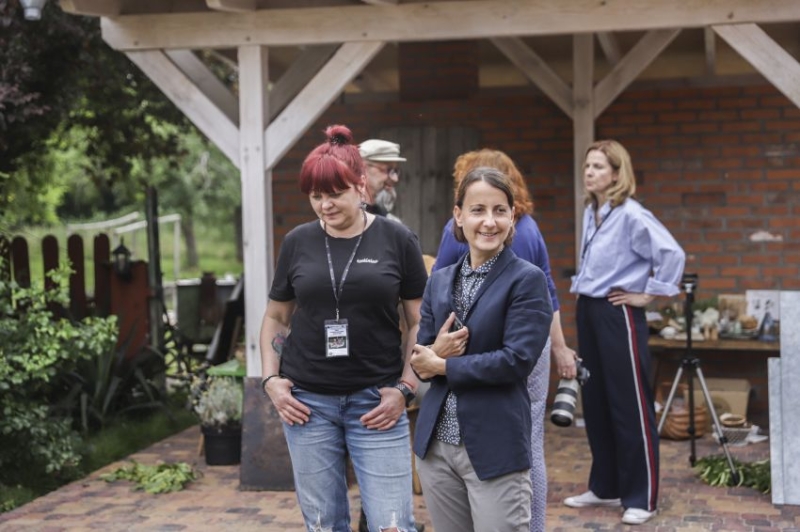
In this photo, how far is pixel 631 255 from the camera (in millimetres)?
5367

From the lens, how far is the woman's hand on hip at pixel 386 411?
3561mm

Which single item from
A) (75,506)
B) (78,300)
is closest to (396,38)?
(75,506)

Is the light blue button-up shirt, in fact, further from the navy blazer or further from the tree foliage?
the tree foliage

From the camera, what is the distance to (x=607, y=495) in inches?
224

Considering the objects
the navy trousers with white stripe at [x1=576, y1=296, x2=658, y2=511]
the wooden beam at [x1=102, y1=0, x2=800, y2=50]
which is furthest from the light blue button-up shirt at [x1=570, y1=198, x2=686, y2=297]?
the wooden beam at [x1=102, y1=0, x2=800, y2=50]

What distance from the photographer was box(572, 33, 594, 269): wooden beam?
24.8 feet

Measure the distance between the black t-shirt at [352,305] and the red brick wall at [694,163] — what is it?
4.90 metres

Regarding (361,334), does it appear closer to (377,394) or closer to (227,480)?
(377,394)

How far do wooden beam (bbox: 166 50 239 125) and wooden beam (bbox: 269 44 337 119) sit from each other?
0.25 metres

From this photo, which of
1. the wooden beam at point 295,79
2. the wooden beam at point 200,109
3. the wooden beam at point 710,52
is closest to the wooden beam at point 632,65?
the wooden beam at point 710,52

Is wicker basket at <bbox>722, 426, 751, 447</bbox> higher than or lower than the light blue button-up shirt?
lower

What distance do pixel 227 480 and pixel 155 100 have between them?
411 cm

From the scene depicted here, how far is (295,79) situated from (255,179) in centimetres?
97

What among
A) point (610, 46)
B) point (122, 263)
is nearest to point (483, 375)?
point (610, 46)
